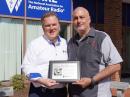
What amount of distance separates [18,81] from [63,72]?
7.35 m

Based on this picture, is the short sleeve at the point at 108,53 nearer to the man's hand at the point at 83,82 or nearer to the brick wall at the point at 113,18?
the man's hand at the point at 83,82

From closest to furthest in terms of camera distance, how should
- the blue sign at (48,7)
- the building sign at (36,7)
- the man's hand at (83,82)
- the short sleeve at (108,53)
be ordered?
the man's hand at (83,82) < the short sleeve at (108,53) < the building sign at (36,7) < the blue sign at (48,7)

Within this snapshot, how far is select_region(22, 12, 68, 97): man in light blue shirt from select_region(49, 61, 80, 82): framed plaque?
2.5 inches

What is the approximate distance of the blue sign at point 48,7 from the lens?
1294 centimetres

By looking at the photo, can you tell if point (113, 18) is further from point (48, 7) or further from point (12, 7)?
point (12, 7)

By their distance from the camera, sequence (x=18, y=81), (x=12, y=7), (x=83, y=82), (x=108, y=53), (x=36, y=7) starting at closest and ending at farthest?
(x=83, y=82) → (x=108, y=53) → (x=18, y=81) → (x=12, y=7) → (x=36, y=7)

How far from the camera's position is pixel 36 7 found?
13047 mm

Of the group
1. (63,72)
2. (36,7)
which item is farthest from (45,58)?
(36,7)

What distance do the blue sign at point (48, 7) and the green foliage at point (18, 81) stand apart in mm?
1949

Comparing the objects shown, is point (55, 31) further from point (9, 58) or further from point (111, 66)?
point (9, 58)

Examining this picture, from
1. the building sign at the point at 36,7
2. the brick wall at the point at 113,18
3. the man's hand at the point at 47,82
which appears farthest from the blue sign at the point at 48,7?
the man's hand at the point at 47,82

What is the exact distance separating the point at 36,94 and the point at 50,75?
0.30m

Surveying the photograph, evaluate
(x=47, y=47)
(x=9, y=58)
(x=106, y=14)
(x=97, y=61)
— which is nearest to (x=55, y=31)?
(x=47, y=47)

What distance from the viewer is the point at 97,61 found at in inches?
188
